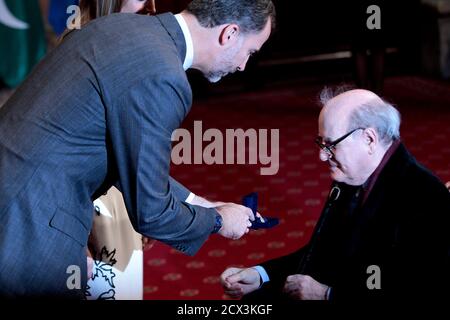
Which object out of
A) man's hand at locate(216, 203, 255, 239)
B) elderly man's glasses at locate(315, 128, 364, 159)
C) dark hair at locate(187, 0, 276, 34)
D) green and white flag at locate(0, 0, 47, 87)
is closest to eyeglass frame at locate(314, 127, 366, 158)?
elderly man's glasses at locate(315, 128, 364, 159)

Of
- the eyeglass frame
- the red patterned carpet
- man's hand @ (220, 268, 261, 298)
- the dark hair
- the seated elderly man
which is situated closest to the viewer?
the dark hair

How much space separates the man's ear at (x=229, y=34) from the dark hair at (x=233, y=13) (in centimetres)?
1

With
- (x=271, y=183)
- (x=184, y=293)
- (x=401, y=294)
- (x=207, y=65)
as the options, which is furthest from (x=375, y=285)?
(x=271, y=183)

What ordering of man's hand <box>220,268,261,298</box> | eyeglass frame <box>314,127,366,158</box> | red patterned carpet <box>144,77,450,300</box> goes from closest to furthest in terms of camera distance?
eyeglass frame <box>314,127,366,158</box> < man's hand <box>220,268,261,298</box> < red patterned carpet <box>144,77,450,300</box>

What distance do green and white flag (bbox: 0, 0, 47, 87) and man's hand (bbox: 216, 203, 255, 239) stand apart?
5538mm

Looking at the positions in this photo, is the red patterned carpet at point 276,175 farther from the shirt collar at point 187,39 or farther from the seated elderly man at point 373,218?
the shirt collar at point 187,39

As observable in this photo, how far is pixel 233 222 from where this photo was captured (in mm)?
2449

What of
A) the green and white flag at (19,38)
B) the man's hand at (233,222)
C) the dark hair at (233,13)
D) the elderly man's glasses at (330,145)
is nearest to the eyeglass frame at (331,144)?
the elderly man's glasses at (330,145)

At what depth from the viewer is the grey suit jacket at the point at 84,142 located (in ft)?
6.88

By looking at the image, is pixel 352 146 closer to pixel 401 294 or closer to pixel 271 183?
pixel 401 294

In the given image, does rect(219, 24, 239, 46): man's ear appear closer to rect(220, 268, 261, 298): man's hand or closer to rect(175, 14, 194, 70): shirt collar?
rect(175, 14, 194, 70): shirt collar

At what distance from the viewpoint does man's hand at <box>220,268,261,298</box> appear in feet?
9.05

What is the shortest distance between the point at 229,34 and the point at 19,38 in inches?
224

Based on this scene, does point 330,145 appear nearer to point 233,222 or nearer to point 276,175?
point 233,222
